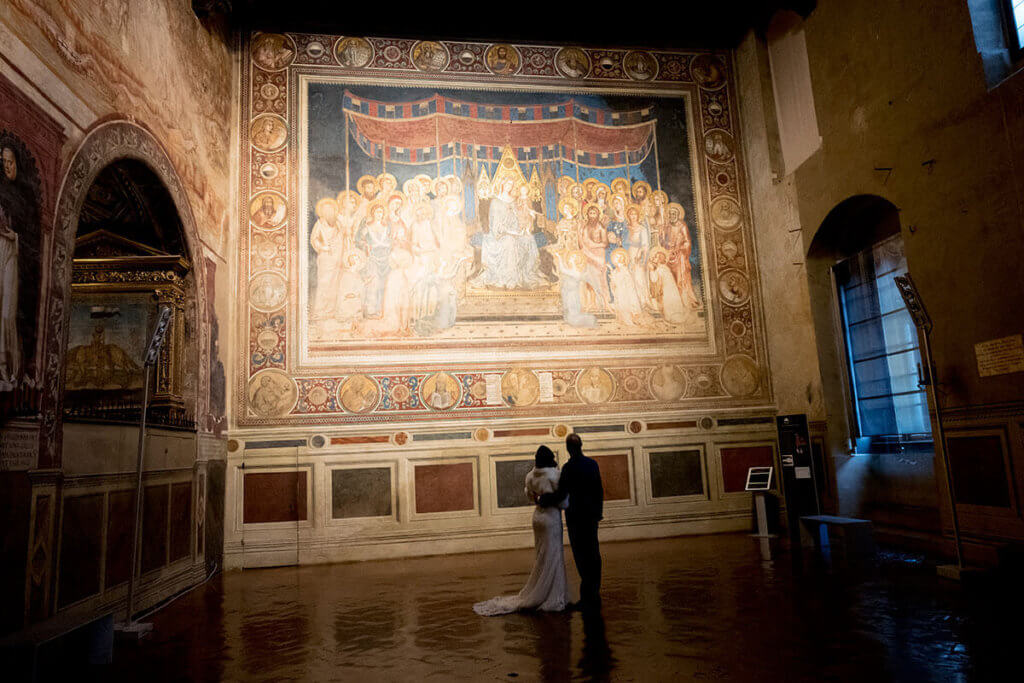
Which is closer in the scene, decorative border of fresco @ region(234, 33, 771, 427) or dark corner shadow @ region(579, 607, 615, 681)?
dark corner shadow @ region(579, 607, 615, 681)

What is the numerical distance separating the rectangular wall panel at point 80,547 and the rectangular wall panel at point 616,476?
264 inches

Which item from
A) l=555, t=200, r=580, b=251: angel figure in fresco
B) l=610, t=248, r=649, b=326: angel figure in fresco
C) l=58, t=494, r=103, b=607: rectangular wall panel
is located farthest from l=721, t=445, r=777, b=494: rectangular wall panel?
l=58, t=494, r=103, b=607: rectangular wall panel

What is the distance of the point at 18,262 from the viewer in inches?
182

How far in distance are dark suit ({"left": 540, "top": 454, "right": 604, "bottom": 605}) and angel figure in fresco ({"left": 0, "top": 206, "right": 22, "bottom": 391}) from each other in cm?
407

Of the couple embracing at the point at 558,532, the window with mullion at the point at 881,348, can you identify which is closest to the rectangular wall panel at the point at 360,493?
the couple embracing at the point at 558,532

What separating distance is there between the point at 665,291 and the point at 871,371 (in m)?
3.27

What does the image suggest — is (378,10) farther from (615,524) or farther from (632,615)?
(632,615)

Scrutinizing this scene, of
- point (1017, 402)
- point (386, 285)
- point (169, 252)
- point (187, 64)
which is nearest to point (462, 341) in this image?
point (386, 285)

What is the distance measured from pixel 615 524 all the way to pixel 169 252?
731cm

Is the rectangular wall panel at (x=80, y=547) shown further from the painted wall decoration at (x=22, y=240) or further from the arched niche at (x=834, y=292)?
the arched niche at (x=834, y=292)

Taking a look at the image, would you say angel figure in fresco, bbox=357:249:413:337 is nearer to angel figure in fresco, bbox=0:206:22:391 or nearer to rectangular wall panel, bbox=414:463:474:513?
rectangular wall panel, bbox=414:463:474:513

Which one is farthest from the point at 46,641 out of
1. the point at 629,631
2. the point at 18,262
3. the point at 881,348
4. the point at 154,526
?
the point at 881,348

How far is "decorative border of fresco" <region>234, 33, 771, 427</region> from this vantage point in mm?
9914

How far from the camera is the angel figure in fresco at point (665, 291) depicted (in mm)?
11000
